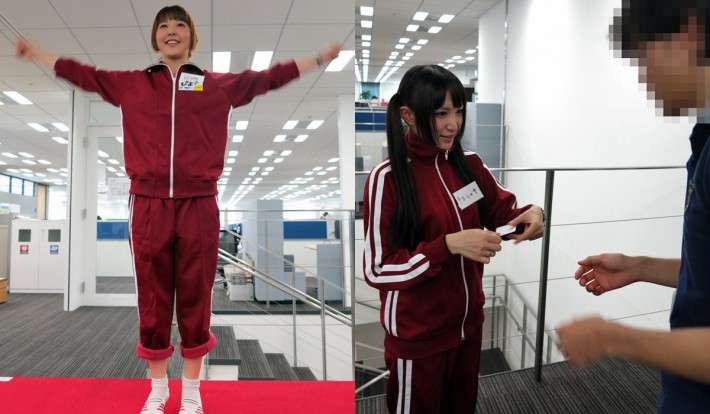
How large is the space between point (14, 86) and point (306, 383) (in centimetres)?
190

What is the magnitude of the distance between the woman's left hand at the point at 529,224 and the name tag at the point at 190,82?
2.55 feet

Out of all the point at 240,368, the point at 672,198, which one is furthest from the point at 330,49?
the point at 240,368

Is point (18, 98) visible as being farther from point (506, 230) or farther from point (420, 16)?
point (506, 230)

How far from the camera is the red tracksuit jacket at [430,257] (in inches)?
23.2

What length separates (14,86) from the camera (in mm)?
1996

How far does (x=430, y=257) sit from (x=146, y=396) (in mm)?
985

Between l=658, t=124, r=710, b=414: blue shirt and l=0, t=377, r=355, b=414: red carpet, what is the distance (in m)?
0.91

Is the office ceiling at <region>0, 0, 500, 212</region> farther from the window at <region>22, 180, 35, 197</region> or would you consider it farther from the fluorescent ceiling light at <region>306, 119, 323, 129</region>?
the window at <region>22, 180, 35, 197</region>

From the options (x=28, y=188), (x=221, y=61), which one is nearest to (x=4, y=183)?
(x=28, y=188)

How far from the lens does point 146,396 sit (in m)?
1.16

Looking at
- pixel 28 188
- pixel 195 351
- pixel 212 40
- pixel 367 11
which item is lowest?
pixel 195 351

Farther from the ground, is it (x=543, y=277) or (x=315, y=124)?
(x=315, y=124)

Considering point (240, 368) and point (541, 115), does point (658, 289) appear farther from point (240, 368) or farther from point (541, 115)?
point (240, 368)

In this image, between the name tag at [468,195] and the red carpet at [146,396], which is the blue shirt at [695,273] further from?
the red carpet at [146,396]
